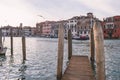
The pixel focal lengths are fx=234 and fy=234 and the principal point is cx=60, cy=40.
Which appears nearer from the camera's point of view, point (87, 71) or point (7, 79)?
point (87, 71)

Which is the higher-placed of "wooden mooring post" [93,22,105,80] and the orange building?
the orange building

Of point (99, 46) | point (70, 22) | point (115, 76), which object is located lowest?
point (115, 76)

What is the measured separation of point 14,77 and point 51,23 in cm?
15154

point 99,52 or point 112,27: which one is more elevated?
point 112,27

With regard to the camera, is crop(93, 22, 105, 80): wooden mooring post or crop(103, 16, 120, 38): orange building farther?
crop(103, 16, 120, 38): orange building

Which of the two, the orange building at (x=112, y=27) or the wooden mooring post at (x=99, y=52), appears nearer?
the wooden mooring post at (x=99, y=52)

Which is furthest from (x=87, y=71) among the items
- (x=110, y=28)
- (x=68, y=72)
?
(x=110, y=28)

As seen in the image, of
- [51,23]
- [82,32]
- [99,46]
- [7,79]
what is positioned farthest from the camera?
[51,23]

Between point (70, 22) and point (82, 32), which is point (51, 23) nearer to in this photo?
point (70, 22)

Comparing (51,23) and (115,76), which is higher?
(51,23)

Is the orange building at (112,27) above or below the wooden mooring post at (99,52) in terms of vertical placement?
above

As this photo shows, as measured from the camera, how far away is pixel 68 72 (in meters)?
12.7

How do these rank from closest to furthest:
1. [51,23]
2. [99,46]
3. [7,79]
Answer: [99,46] → [7,79] → [51,23]

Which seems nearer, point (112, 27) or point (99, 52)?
point (99, 52)
